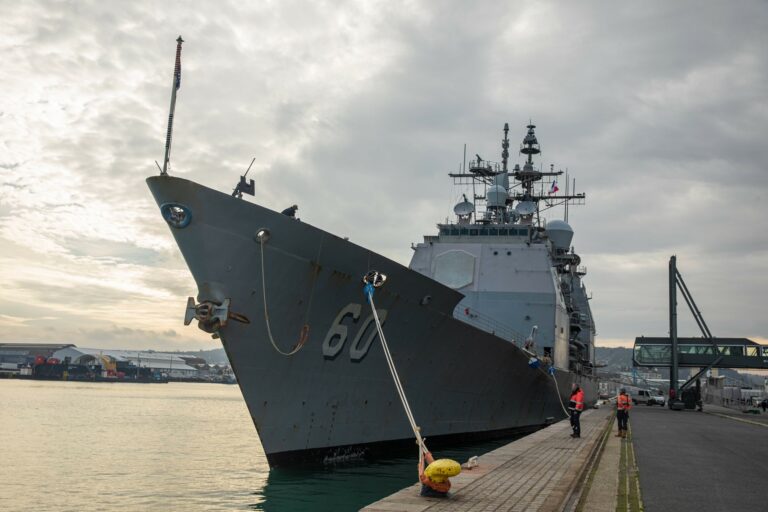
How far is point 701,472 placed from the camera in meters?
9.88

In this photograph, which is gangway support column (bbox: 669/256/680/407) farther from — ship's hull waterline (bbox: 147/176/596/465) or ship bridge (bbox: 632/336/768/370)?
ship's hull waterline (bbox: 147/176/596/465)

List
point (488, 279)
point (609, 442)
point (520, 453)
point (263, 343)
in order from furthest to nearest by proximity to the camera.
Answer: point (488, 279)
point (609, 442)
point (520, 453)
point (263, 343)

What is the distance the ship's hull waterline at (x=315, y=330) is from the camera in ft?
31.7

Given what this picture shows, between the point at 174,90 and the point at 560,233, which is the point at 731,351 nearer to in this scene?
the point at 560,233

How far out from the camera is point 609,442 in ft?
46.9

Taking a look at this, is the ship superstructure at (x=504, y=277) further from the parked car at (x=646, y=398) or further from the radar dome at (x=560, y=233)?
the parked car at (x=646, y=398)

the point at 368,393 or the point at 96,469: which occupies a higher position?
the point at 368,393

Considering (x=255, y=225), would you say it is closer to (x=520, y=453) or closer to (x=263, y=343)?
(x=263, y=343)

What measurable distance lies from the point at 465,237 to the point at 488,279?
199 centimetres

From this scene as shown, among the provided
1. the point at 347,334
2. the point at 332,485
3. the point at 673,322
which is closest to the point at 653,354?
the point at 673,322

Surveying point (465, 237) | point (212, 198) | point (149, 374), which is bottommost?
point (149, 374)

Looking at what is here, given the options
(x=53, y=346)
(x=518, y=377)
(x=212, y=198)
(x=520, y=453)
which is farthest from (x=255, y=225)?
(x=53, y=346)

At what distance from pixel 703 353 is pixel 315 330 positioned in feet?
116

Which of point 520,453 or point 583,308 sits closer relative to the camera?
point 520,453
